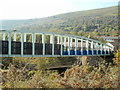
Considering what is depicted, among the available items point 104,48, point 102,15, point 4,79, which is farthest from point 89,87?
point 102,15

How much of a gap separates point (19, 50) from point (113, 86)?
298 centimetres

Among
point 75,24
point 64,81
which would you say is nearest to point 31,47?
point 64,81

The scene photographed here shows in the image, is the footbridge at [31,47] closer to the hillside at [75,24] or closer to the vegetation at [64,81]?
the vegetation at [64,81]

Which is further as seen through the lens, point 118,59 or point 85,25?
point 85,25

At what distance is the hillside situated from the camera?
26.6 m

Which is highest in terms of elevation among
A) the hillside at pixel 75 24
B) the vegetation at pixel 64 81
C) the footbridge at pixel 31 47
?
the hillside at pixel 75 24

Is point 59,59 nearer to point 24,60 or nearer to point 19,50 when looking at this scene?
point 24,60

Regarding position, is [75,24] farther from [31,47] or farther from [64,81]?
[64,81]

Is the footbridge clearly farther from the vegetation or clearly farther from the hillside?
the hillside

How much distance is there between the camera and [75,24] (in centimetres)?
3309

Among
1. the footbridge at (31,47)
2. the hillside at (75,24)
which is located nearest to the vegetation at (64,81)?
the footbridge at (31,47)

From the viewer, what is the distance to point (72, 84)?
11.7 ft

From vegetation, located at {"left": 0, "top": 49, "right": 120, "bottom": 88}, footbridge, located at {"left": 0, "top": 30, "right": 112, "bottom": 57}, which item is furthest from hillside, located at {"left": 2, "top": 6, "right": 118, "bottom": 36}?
vegetation, located at {"left": 0, "top": 49, "right": 120, "bottom": 88}

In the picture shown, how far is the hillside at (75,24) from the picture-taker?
87.3 ft
